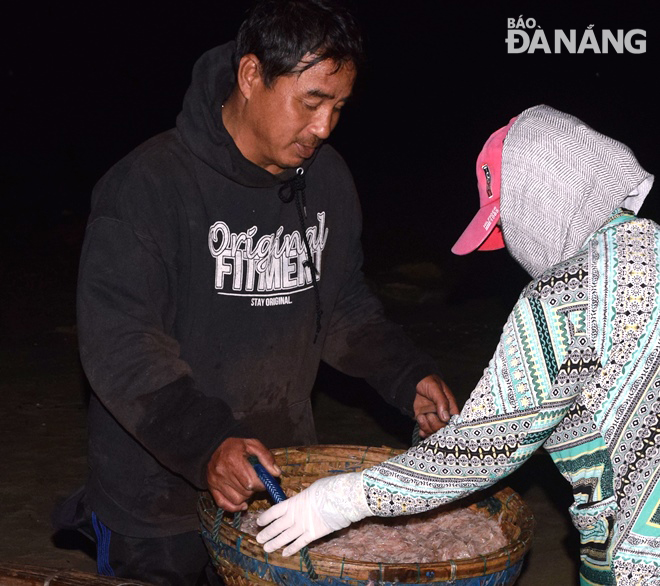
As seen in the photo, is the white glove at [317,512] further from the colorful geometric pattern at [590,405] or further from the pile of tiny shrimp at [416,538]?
the pile of tiny shrimp at [416,538]

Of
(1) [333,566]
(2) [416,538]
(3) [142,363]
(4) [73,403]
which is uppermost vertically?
(3) [142,363]

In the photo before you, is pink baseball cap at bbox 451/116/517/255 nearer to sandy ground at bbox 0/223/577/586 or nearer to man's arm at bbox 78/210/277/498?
man's arm at bbox 78/210/277/498

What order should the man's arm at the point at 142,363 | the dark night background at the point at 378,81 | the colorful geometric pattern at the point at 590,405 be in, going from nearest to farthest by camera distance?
the colorful geometric pattern at the point at 590,405
the man's arm at the point at 142,363
the dark night background at the point at 378,81

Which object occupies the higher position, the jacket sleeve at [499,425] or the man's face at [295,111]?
the man's face at [295,111]

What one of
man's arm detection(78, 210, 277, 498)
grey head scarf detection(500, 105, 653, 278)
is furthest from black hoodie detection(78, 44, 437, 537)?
grey head scarf detection(500, 105, 653, 278)

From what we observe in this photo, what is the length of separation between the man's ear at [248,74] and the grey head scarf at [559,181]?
82 cm

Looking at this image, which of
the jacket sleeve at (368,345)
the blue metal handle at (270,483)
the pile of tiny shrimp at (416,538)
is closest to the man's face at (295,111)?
the jacket sleeve at (368,345)

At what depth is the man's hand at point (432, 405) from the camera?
9.33 feet

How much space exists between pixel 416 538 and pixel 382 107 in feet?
63.2

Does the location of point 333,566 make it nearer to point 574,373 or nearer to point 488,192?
point 574,373

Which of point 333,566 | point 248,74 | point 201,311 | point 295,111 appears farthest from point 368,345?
point 333,566

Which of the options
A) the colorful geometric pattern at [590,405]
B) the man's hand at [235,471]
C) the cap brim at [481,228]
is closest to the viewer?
the colorful geometric pattern at [590,405]

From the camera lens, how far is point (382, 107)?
70.2 ft

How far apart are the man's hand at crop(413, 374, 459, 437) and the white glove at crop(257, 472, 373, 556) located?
77 centimetres
